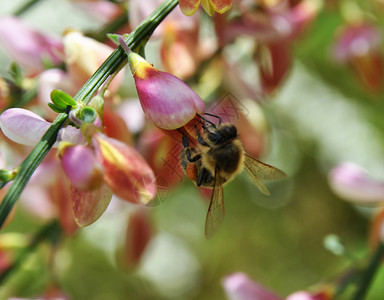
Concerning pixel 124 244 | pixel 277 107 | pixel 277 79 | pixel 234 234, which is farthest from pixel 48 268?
pixel 277 107

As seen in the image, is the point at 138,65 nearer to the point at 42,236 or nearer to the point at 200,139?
the point at 200,139

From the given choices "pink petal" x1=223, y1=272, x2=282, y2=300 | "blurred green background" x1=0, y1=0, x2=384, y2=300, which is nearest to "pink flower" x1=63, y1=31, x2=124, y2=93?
"pink petal" x1=223, y1=272, x2=282, y2=300

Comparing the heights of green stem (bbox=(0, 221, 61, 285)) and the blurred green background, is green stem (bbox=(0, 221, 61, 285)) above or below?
above

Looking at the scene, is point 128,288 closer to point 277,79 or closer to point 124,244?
point 124,244

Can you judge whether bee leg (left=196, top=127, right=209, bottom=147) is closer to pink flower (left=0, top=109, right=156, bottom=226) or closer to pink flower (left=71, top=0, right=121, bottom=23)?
pink flower (left=0, top=109, right=156, bottom=226)

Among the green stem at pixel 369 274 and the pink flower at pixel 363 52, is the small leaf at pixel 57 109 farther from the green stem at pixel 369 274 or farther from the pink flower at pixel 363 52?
the pink flower at pixel 363 52
